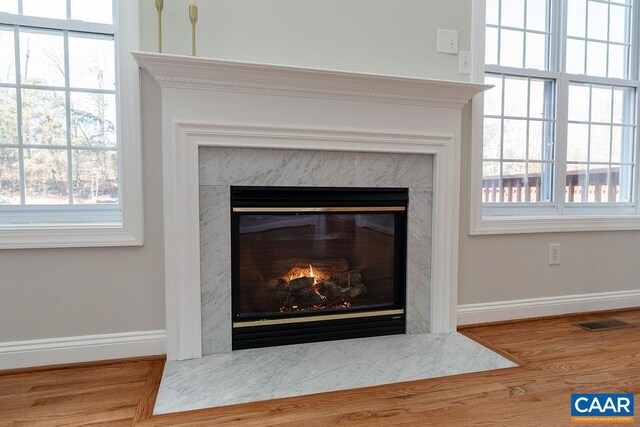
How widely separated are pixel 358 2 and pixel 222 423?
6.78ft

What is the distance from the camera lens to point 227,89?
1.83 metres

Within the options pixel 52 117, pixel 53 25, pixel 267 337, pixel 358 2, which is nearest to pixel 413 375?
pixel 267 337

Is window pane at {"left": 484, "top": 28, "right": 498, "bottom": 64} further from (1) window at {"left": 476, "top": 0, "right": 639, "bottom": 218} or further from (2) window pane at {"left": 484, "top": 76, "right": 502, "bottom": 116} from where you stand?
(2) window pane at {"left": 484, "top": 76, "right": 502, "bottom": 116}

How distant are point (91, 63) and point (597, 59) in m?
3.18

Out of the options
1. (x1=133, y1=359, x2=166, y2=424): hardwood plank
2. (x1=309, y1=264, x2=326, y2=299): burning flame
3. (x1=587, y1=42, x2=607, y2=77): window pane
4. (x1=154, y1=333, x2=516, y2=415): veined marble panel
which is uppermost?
(x1=587, y1=42, x2=607, y2=77): window pane

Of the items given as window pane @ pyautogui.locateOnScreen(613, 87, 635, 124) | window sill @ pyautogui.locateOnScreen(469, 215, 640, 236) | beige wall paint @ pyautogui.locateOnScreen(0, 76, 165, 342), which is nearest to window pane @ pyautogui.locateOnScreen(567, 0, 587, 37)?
window pane @ pyautogui.locateOnScreen(613, 87, 635, 124)

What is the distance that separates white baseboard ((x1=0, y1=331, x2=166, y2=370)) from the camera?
70.3 inches

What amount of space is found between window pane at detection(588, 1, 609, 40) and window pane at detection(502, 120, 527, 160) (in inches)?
33.8

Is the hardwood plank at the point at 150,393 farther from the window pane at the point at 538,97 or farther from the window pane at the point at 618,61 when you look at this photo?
the window pane at the point at 618,61

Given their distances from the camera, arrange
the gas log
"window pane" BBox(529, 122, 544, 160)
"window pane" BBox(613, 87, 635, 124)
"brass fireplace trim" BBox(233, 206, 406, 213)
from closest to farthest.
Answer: "brass fireplace trim" BBox(233, 206, 406, 213)
the gas log
"window pane" BBox(529, 122, 544, 160)
"window pane" BBox(613, 87, 635, 124)

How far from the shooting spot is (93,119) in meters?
1.92

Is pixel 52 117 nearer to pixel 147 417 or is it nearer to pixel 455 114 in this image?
pixel 147 417

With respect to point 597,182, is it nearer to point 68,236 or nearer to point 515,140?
point 515,140

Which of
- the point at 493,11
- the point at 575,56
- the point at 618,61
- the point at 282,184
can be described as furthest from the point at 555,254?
the point at 282,184
